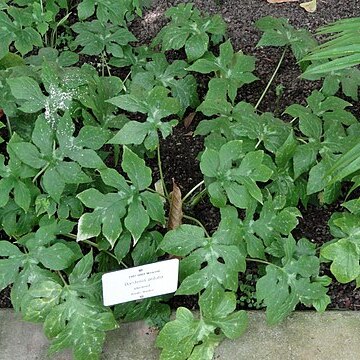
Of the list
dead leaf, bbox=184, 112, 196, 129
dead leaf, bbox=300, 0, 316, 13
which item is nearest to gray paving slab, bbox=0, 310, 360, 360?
dead leaf, bbox=184, 112, 196, 129

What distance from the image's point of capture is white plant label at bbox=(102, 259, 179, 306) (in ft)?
7.27

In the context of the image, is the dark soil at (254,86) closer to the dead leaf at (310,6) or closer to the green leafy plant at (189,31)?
the dead leaf at (310,6)

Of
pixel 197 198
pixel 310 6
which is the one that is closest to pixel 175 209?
pixel 197 198

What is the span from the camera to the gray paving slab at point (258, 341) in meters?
2.34

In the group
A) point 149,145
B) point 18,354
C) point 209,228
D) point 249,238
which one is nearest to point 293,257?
point 249,238

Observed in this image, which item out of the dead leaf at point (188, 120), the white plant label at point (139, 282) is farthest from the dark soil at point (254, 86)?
the white plant label at point (139, 282)

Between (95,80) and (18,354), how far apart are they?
1027 millimetres

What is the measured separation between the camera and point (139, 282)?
226 cm

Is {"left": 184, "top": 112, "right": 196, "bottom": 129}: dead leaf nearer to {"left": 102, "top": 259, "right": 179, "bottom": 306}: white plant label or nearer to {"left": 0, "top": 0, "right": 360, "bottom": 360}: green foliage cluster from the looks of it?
{"left": 0, "top": 0, "right": 360, "bottom": 360}: green foliage cluster

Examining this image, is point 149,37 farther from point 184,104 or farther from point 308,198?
point 308,198

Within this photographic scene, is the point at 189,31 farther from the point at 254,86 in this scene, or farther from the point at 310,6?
the point at 310,6

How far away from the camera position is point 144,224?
87.7 inches

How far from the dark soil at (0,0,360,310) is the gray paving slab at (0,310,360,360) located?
4.4 inches

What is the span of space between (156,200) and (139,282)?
28 cm
